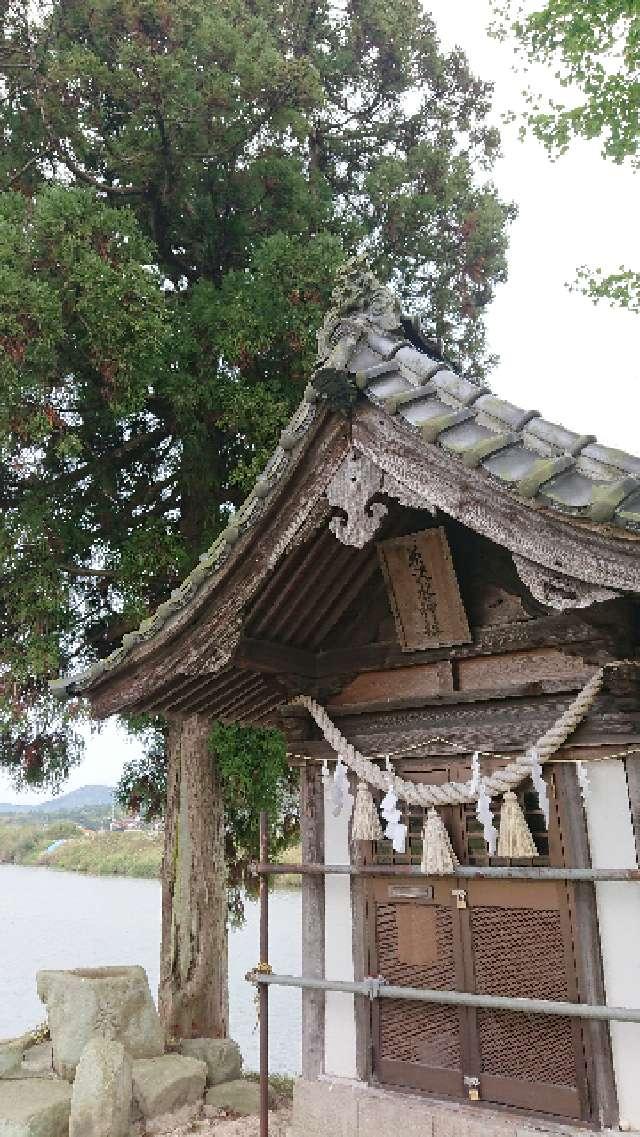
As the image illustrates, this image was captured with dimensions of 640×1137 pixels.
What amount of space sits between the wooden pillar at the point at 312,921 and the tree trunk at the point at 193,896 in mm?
4086

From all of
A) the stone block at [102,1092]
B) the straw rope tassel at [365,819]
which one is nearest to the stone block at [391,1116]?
the straw rope tassel at [365,819]

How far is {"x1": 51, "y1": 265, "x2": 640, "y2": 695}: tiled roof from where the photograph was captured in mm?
3383

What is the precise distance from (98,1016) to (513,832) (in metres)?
5.90

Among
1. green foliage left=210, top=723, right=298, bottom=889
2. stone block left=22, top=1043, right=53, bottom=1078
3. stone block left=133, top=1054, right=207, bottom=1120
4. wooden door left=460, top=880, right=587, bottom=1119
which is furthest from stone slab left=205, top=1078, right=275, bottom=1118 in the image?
wooden door left=460, top=880, right=587, bottom=1119

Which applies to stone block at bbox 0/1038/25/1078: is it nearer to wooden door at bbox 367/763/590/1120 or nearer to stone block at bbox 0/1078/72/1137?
stone block at bbox 0/1078/72/1137

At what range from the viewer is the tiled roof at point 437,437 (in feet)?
11.1

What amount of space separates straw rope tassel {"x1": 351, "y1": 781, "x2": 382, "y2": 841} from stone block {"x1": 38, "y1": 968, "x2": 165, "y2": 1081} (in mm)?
4734

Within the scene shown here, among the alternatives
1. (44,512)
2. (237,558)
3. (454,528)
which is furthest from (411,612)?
(44,512)

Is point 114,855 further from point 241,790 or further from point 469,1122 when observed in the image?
point 469,1122

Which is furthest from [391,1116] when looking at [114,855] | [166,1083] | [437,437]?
[114,855]

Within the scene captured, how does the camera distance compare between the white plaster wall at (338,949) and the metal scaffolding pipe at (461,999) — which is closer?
the metal scaffolding pipe at (461,999)

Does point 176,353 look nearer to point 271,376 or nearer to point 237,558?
point 271,376

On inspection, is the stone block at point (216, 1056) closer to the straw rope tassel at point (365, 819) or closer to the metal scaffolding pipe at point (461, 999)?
the metal scaffolding pipe at point (461, 999)

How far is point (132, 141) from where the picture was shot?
10789 millimetres
